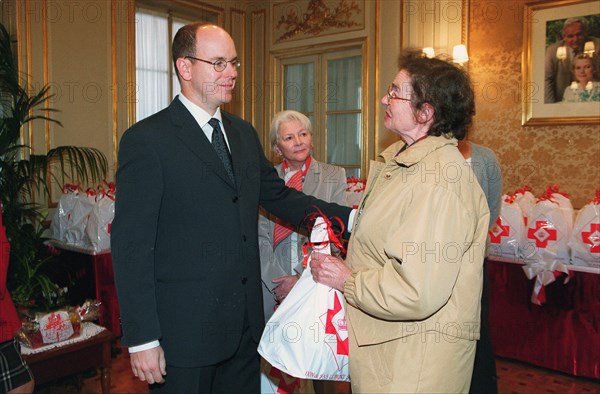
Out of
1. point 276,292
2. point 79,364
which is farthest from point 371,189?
point 79,364

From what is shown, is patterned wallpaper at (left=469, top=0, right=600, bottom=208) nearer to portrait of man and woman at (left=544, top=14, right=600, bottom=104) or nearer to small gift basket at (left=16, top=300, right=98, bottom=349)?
portrait of man and woman at (left=544, top=14, right=600, bottom=104)

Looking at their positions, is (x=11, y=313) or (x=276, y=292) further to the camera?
(x=276, y=292)

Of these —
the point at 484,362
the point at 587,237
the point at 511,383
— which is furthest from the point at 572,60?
the point at 484,362

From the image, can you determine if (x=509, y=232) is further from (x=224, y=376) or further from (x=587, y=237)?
(x=224, y=376)

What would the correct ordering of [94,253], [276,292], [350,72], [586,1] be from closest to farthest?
[276,292]
[94,253]
[586,1]
[350,72]

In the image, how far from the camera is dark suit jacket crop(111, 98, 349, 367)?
140 centimetres

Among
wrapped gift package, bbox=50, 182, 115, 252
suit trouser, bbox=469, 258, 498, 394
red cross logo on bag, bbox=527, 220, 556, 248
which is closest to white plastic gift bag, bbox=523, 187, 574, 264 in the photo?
red cross logo on bag, bbox=527, 220, 556, 248

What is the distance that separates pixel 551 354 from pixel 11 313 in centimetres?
288

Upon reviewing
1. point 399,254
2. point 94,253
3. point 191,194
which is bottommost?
point 94,253

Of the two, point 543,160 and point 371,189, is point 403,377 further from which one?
point 543,160

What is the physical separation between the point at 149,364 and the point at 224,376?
32 centimetres

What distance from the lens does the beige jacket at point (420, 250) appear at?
47.6 inches

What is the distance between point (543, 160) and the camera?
496cm

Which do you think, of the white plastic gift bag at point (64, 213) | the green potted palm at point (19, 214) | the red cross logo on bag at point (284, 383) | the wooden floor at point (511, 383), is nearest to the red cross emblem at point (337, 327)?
the red cross logo on bag at point (284, 383)
